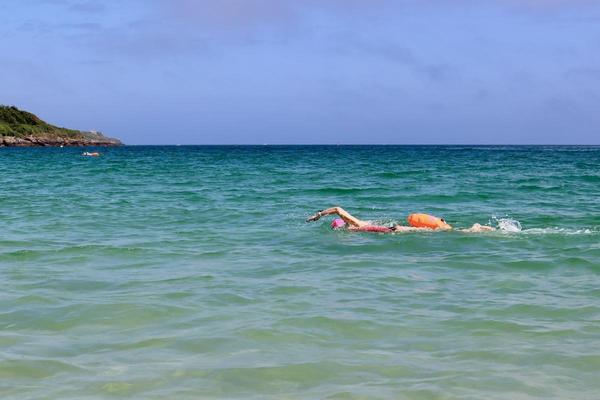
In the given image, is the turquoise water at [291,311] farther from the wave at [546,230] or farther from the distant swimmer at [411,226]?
the distant swimmer at [411,226]

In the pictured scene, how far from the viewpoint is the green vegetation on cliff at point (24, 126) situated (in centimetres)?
12832

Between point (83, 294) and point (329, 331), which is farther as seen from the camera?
point (83, 294)

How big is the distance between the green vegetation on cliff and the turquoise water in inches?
4772

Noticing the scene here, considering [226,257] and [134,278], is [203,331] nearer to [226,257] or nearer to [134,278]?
[134,278]

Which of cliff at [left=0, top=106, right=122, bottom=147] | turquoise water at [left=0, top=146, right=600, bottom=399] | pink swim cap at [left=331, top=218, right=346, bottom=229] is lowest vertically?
turquoise water at [left=0, top=146, right=600, bottom=399]

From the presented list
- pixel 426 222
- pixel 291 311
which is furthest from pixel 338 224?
pixel 291 311

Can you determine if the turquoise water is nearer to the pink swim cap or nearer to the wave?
the wave

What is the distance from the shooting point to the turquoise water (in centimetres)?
532

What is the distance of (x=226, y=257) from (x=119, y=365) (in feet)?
17.3

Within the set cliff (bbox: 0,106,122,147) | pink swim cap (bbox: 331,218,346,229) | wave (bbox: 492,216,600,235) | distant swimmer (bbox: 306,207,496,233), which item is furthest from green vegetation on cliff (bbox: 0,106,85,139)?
wave (bbox: 492,216,600,235)

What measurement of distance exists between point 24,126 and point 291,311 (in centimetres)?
13908

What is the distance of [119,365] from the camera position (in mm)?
5609

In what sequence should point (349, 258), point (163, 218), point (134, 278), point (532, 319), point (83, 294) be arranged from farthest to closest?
point (163, 218), point (349, 258), point (134, 278), point (83, 294), point (532, 319)

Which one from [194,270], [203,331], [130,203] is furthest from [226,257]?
[130,203]
